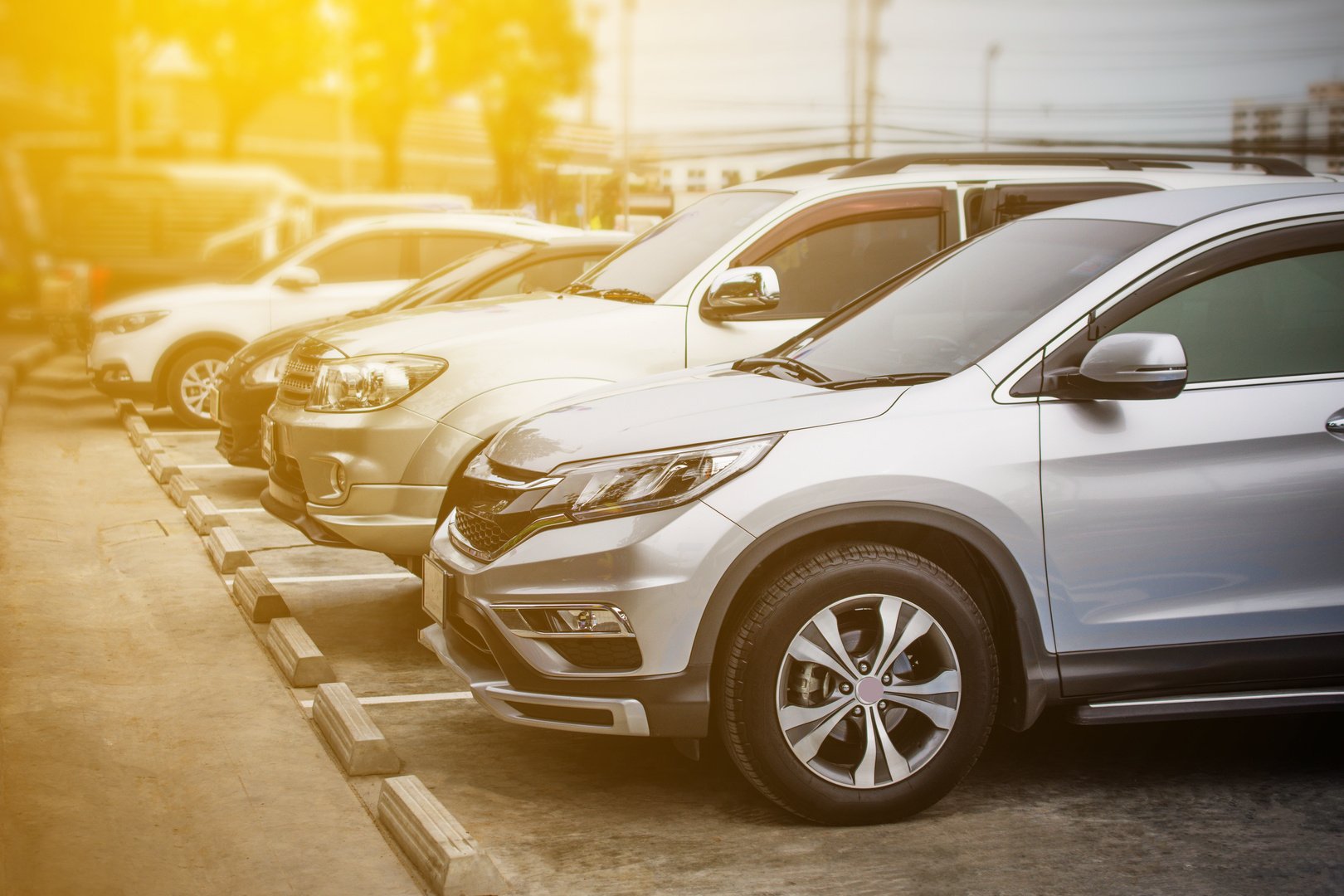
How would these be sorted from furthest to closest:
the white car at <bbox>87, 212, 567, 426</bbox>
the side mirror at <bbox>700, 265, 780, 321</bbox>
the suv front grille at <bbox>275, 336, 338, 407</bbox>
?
1. the white car at <bbox>87, 212, 567, 426</bbox>
2. the suv front grille at <bbox>275, 336, 338, 407</bbox>
3. the side mirror at <bbox>700, 265, 780, 321</bbox>

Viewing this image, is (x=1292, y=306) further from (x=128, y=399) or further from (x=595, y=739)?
(x=128, y=399)

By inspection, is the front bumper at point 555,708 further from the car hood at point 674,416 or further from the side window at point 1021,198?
the side window at point 1021,198

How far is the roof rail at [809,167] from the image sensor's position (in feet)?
25.6

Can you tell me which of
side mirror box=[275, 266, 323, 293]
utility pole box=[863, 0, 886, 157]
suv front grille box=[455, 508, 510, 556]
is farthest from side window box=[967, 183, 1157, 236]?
utility pole box=[863, 0, 886, 157]

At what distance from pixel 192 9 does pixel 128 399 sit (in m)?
29.4

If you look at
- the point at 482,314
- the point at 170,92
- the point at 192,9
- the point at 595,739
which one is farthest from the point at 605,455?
the point at 170,92

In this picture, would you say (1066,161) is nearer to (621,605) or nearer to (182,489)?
(621,605)

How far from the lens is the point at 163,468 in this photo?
33.8 feet

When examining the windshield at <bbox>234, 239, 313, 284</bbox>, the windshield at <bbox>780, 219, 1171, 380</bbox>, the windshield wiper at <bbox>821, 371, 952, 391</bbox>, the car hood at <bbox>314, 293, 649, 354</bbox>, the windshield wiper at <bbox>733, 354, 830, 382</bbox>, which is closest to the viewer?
the windshield wiper at <bbox>821, 371, 952, 391</bbox>

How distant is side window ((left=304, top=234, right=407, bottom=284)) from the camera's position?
12.7 meters

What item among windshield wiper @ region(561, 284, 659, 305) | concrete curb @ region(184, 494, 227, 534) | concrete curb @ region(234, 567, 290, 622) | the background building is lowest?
concrete curb @ region(234, 567, 290, 622)

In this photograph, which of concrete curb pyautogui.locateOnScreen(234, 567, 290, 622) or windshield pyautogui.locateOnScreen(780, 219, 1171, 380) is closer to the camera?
windshield pyautogui.locateOnScreen(780, 219, 1171, 380)

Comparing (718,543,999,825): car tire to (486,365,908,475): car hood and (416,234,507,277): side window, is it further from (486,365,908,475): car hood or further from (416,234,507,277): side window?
(416,234,507,277): side window

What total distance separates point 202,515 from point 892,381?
524 centimetres
